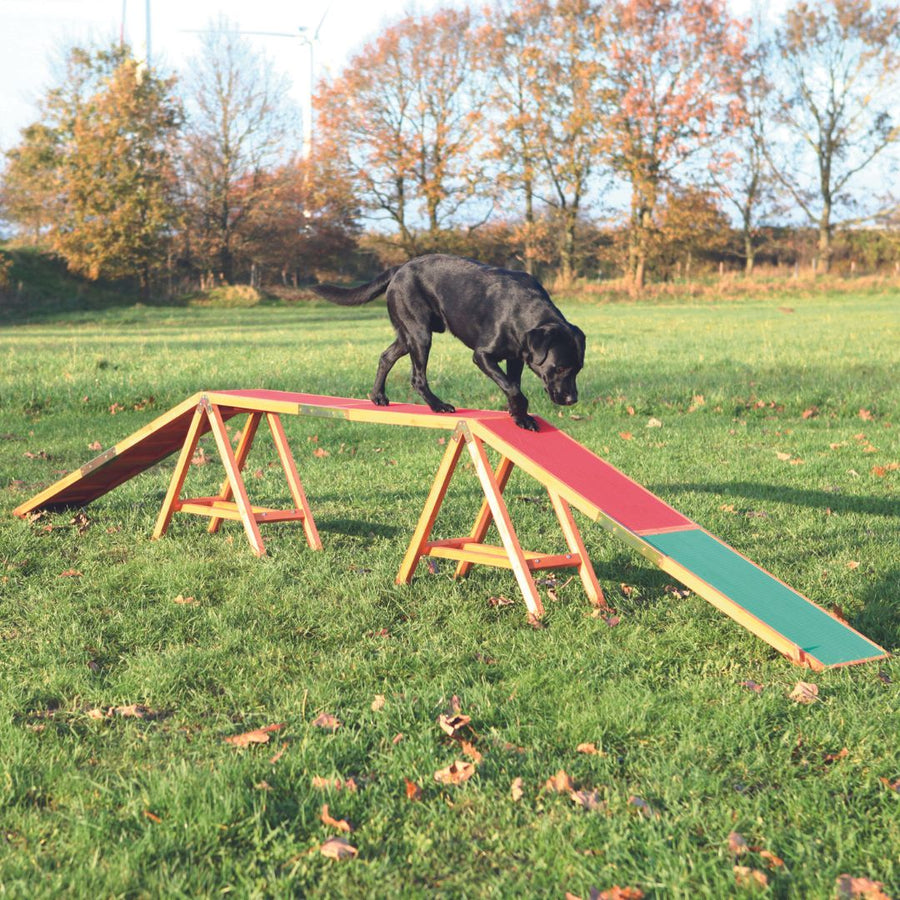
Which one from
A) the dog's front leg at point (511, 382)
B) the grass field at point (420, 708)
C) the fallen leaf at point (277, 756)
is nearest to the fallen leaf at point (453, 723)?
the grass field at point (420, 708)

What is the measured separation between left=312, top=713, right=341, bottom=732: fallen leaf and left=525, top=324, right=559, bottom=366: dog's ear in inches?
83.7

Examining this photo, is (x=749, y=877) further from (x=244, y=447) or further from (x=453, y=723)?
(x=244, y=447)

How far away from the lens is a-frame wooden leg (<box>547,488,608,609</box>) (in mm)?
5043

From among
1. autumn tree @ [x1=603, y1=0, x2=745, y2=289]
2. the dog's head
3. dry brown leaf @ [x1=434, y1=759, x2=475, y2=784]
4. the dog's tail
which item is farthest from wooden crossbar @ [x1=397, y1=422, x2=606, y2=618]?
autumn tree @ [x1=603, y1=0, x2=745, y2=289]

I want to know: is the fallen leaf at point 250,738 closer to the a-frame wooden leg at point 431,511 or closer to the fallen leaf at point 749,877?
the fallen leaf at point 749,877

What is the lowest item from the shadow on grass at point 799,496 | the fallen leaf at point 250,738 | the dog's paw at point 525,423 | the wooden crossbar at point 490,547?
the fallen leaf at point 250,738

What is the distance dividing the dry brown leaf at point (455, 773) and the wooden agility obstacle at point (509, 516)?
4.69ft

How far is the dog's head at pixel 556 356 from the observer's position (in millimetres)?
4895

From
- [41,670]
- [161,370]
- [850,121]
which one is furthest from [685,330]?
[850,121]

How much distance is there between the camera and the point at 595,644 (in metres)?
4.48

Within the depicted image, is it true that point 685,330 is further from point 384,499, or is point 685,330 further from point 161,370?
point 384,499

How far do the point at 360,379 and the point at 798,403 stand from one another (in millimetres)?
6028

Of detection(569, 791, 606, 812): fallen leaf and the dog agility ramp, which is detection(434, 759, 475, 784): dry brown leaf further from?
the dog agility ramp

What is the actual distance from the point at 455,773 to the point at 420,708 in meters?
0.52
